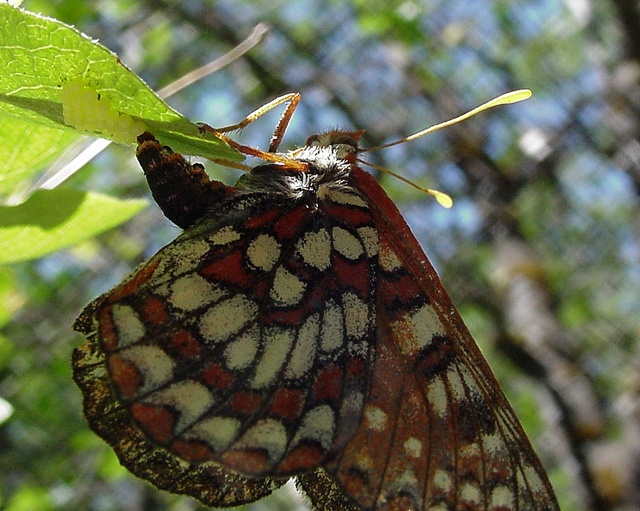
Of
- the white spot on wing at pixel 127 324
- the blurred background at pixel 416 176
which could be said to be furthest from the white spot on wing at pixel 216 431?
the blurred background at pixel 416 176

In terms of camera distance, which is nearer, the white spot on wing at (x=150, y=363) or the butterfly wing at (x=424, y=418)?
the white spot on wing at (x=150, y=363)

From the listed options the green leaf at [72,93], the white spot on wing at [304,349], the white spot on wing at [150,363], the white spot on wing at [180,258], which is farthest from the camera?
the white spot on wing at [304,349]

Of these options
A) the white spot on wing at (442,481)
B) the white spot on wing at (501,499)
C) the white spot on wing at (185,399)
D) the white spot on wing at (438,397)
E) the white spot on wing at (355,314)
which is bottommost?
the white spot on wing at (501,499)

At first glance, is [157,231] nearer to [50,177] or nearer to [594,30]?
[594,30]

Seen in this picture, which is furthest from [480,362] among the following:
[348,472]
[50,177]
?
[50,177]

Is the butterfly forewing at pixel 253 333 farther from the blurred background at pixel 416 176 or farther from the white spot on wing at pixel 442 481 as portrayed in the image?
the blurred background at pixel 416 176

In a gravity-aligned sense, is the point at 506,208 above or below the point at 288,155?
above

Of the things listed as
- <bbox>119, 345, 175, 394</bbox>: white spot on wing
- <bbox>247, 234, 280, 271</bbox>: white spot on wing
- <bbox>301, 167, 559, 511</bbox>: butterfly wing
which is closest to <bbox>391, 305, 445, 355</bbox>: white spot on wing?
<bbox>301, 167, 559, 511</bbox>: butterfly wing
